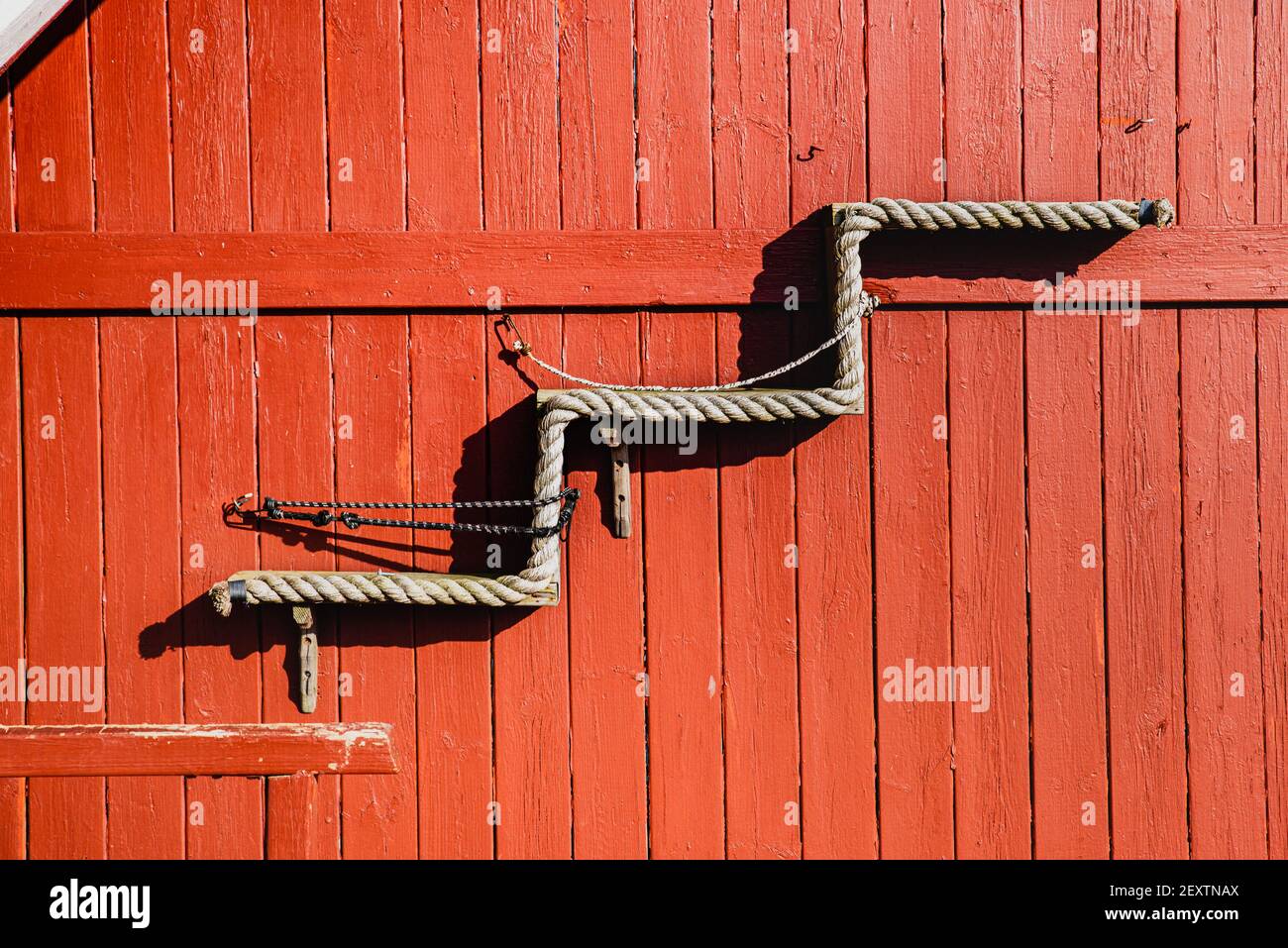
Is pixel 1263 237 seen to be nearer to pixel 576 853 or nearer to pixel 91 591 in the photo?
pixel 576 853

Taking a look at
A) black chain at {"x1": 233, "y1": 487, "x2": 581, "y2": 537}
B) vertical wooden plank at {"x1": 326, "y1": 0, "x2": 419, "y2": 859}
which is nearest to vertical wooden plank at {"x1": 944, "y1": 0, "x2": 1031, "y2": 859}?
black chain at {"x1": 233, "y1": 487, "x2": 581, "y2": 537}

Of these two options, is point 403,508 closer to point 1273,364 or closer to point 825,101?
point 825,101

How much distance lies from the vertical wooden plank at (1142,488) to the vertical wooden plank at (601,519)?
1.20m

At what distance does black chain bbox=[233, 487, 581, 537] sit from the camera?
2.22 metres

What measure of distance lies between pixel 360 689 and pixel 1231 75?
269 cm

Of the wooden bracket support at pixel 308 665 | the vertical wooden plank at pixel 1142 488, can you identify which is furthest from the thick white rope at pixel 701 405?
the vertical wooden plank at pixel 1142 488

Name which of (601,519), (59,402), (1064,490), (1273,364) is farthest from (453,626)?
(1273,364)

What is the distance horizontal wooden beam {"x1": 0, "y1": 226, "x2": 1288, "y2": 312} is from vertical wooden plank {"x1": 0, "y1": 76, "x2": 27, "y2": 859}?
0.36 ft

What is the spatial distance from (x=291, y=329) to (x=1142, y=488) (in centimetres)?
218

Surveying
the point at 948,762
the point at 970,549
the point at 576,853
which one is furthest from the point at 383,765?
the point at 970,549
